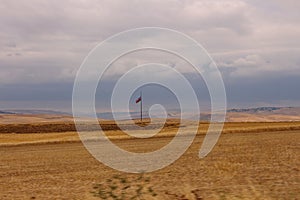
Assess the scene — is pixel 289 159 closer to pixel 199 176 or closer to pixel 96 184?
pixel 199 176

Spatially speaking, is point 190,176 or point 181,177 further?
point 190,176

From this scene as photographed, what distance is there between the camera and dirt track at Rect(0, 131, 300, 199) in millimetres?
18164

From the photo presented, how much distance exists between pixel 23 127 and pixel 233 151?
54515 millimetres

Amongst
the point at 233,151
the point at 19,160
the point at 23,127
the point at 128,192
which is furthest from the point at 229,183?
the point at 23,127

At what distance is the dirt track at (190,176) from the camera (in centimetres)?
1816

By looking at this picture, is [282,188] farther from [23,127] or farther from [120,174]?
[23,127]

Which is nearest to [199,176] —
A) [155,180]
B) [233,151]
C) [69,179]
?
[155,180]

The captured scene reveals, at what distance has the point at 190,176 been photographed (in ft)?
72.6

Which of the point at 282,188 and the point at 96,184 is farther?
the point at 96,184

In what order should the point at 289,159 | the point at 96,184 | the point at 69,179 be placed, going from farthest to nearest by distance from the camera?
the point at 289,159 → the point at 69,179 → the point at 96,184

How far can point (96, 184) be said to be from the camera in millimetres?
21094

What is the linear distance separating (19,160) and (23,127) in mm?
47470

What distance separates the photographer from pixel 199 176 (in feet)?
72.3

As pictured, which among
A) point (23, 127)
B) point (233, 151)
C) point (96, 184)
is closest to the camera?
point (96, 184)
